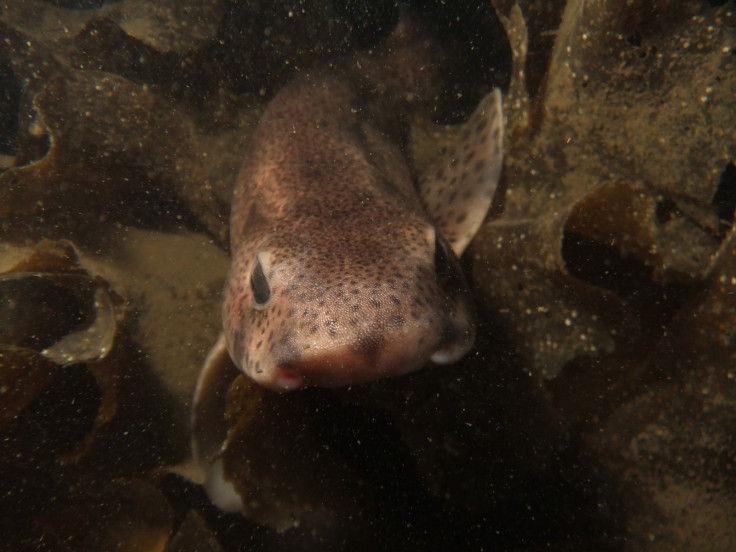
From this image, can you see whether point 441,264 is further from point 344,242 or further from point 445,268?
point 344,242

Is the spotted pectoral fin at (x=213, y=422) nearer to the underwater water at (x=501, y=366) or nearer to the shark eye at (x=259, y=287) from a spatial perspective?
the underwater water at (x=501, y=366)

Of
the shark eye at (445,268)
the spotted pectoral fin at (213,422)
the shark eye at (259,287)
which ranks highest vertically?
the shark eye at (445,268)

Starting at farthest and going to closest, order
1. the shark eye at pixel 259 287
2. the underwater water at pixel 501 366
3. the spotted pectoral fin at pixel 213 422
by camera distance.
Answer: the spotted pectoral fin at pixel 213 422
the shark eye at pixel 259 287
the underwater water at pixel 501 366

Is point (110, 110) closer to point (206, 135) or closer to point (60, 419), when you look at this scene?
point (206, 135)

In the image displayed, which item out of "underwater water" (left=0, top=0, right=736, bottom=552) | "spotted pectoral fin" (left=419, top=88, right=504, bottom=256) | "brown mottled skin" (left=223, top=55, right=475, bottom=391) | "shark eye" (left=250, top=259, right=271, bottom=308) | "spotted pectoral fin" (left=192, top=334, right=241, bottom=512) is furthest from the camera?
"spotted pectoral fin" (left=419, top=88, right=504, bottom=256)

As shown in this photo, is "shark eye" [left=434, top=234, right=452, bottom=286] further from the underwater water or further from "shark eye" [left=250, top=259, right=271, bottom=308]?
"shark eye" [left=250, top=259, right=271, bottom=308]

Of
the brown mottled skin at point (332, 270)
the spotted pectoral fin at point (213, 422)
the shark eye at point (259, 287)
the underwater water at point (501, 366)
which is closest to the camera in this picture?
the brown mottled skin at point (332, 270)

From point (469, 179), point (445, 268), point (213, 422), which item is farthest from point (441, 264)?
point (213, 422)

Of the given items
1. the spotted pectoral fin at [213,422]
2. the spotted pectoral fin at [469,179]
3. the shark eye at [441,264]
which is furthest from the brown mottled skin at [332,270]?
the spotted pectoral fin at [213,422]

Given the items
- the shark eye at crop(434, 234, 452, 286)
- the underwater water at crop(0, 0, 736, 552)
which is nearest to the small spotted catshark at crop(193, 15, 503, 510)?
the shark eye at crop(434, 234, 452, 286)
